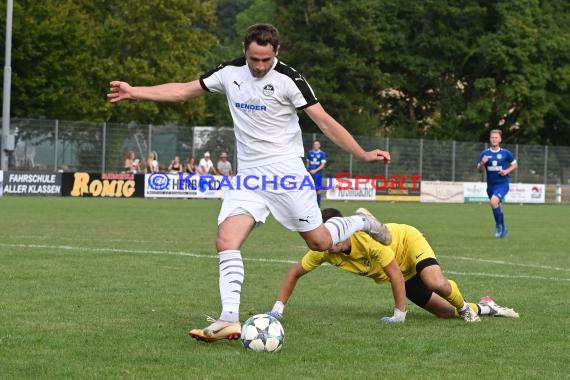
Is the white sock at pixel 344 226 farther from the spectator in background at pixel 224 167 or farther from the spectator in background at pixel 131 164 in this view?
the spectator in background at pixel 224 167

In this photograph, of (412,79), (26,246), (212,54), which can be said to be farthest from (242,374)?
(212,54)

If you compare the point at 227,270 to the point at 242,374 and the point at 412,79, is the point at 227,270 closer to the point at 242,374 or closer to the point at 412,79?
the point at 242,374

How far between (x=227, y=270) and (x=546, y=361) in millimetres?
2115

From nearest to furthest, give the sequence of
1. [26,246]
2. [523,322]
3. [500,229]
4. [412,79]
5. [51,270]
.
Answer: [523,322] → [51,270] → [26,246] → [500,229] → [412,79]

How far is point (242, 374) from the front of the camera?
5.93m

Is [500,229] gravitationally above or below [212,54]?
below

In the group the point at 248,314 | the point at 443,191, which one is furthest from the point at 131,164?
the point at 248,314

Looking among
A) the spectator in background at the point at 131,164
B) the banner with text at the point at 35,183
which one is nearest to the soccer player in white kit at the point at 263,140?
the banner with text at the point at 35,183

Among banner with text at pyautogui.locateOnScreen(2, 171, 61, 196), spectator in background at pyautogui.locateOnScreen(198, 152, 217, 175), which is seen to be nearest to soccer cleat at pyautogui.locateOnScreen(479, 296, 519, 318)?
banner with text at pyautogui.locateOnScreen(2, 171, 61, 196)

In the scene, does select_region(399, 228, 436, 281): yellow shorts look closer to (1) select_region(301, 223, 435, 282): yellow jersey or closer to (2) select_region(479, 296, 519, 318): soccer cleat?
(1) select_region(301, 223, 435, 282): yellow jersey

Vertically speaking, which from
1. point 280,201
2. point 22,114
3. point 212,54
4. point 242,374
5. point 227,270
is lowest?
point 242,374

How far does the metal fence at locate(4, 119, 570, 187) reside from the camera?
37.3 metres

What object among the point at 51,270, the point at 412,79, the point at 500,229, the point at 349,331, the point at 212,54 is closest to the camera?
the point at 349,331

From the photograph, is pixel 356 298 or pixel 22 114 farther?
pixel 22 114
